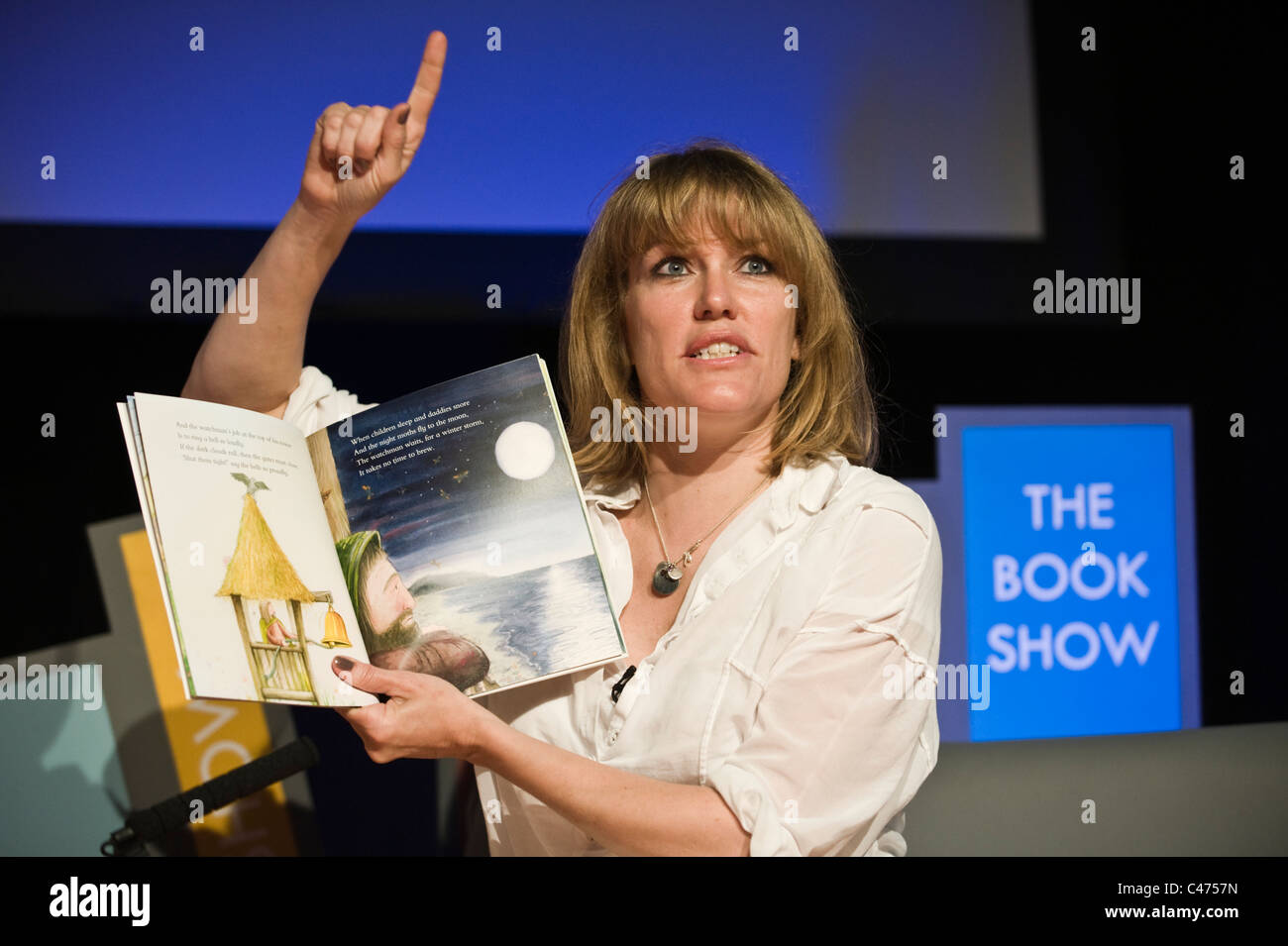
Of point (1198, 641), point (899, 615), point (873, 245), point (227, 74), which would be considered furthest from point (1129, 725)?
point (227, 74)

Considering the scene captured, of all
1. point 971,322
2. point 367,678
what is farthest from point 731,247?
point 971,322

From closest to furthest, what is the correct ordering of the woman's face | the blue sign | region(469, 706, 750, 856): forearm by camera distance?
region(469, 706, 750, 856): forearm
the woman's face
the blue sign

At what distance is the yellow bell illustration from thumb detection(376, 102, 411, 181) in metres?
0.55

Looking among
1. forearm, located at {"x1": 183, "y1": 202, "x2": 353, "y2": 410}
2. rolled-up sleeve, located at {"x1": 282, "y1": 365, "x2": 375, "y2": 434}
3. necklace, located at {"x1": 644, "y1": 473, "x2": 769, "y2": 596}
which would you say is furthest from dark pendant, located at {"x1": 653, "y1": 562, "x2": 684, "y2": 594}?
forearm, located at {"x1": 183, "y1": 202, "x2": 353, "y2": 410}

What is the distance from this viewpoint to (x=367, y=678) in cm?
122

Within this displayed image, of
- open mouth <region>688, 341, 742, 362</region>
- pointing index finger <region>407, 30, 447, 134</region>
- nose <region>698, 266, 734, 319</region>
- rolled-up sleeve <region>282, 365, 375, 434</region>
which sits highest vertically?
pointing index finger <region>407, 30, 447, 134</region>

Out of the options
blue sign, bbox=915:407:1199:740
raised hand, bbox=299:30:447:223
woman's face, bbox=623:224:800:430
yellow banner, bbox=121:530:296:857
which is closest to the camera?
raised hand, bbox=299:30:447:223

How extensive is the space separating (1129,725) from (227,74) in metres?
2.46

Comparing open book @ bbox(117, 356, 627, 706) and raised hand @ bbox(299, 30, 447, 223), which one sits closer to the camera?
open book @ bbox(117, 356, 627, 706)

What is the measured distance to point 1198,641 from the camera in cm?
265

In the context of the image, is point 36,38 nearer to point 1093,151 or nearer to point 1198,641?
point 1093,151

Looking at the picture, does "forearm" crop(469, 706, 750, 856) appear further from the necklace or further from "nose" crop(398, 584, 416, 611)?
the necklace

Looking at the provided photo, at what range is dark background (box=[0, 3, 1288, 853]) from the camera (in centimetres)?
232

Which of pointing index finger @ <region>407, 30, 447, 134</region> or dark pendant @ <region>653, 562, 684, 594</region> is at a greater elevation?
pointing index finger @ <region>407, 30, 447, 134</region>
